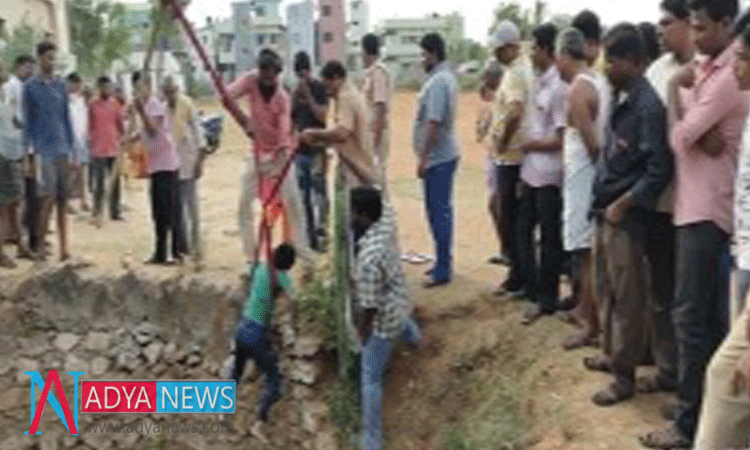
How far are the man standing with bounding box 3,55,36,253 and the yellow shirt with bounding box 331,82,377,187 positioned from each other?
10.8ft

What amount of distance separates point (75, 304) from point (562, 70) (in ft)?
15.4

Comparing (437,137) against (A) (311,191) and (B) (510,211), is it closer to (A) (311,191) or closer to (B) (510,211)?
(B) (510,211)

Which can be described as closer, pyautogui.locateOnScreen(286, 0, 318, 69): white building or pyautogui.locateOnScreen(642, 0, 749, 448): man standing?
pyautogui.locateOnScreen(642, 0, 749, 448): man standing

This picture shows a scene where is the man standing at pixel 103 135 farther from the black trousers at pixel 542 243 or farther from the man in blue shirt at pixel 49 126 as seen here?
the black trousers at pixel 542 243

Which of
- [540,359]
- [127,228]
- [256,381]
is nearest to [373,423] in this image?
[540,359]

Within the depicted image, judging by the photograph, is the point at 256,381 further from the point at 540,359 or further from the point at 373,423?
the point at 540,359

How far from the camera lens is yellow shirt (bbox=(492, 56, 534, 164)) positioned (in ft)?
→ 18.1

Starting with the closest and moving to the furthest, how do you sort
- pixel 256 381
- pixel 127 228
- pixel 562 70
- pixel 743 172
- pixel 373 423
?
pixel 743 172
pixel 562 70
pixel 373 423
pixel 256 381
pixel 127 228

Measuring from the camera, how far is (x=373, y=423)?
5477 millimetres

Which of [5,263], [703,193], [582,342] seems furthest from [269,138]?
[703,193]

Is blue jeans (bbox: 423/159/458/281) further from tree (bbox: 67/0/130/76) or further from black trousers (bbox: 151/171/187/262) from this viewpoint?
tree (bbox: 67/0/130/76)

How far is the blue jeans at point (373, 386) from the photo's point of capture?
209 inches

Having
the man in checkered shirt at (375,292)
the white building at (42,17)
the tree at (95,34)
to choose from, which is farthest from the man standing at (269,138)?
the tree at (95,34)
